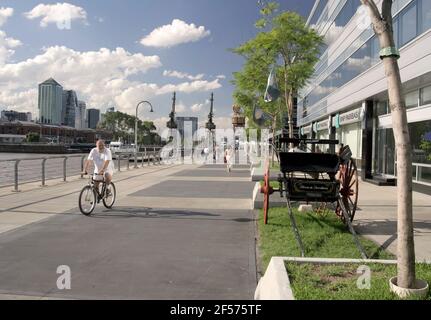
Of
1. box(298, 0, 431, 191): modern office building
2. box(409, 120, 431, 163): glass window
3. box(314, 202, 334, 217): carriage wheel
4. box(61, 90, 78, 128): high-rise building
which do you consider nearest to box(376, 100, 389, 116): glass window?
box(298, 0, 431, 191): modern office building

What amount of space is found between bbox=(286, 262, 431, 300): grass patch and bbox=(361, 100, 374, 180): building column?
18.5 meters

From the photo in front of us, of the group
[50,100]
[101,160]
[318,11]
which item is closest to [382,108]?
[101,160]

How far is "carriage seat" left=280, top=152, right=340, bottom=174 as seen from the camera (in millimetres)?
8453

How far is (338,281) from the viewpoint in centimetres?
474

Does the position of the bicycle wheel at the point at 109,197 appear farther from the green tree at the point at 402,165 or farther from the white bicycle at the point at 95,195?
the green tree at the point at 402,165

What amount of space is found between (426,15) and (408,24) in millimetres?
1964

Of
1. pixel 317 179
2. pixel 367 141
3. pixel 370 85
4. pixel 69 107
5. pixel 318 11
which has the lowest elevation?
pixel 317 179

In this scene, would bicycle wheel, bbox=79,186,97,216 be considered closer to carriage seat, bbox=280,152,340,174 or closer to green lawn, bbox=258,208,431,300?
green lawn, bbox=258,208,431,300

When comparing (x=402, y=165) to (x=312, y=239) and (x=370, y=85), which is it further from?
(x=370, y=85)

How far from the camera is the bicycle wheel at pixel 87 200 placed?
33.0ft

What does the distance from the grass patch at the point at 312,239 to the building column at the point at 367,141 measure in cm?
1451
